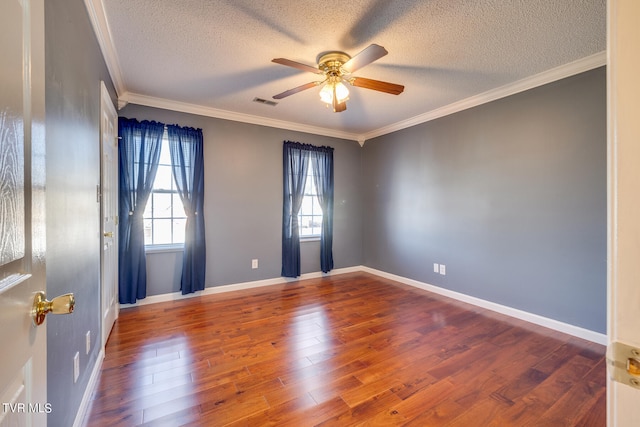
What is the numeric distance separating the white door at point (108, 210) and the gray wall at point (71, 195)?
8.3 inches

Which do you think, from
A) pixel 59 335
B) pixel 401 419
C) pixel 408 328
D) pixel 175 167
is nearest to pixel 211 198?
pixel 175 167

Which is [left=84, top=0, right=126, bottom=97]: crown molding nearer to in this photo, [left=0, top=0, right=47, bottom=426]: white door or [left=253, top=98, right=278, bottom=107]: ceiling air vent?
[left=253, top=98, right=278, bottom=107]: ceiling air vent

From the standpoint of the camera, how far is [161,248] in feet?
11.8

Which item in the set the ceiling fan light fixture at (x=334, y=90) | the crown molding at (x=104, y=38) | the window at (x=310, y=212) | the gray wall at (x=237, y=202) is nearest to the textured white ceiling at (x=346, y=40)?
the crown molding at (x=104, y=38)

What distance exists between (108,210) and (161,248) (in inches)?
43.3

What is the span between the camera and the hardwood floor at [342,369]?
5.50 ft

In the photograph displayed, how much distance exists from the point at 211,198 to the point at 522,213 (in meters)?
3.82

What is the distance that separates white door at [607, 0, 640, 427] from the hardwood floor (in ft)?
4.68

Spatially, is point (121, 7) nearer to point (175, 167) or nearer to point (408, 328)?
point (175, 167)

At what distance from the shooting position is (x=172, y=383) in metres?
1.95

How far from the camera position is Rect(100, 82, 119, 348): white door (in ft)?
7.51

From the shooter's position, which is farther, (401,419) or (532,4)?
(532,4)

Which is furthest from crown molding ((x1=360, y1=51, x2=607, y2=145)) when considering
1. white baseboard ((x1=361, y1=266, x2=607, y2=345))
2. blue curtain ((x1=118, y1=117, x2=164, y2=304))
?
blue curtain ((x1=118, y1=117, x2=164, y2=304))

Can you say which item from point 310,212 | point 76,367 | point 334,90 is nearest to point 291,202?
point 310,212
